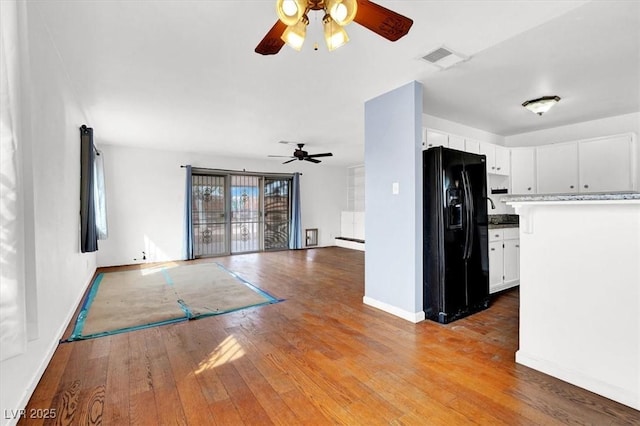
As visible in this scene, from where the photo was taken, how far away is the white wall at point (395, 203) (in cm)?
303

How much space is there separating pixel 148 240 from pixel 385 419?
6431mm

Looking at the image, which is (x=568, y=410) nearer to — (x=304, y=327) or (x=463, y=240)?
(x=463, y=240)

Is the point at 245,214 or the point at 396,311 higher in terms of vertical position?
the point at 245,214

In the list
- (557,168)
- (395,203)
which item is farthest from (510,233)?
(395,203)

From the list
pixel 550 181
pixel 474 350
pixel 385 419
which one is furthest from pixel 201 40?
pixel 550 181

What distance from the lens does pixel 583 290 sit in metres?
1.93

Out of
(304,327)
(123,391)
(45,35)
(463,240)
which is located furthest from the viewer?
(463,240)

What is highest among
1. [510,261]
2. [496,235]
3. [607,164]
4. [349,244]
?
[607,164]

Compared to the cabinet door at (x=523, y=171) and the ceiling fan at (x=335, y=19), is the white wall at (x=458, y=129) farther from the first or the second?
the ceiling fan at (x=335, y=19)

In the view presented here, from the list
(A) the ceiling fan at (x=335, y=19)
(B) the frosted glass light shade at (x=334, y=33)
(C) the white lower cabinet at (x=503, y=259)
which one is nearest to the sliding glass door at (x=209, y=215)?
(C) the white lower cabinet at (x=503, y=259)

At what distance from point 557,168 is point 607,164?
1.79 feet

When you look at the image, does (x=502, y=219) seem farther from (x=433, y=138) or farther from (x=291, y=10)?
(x=291, y=10)

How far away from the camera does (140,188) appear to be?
6418mm

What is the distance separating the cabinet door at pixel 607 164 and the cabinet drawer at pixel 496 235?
60.2 inches
